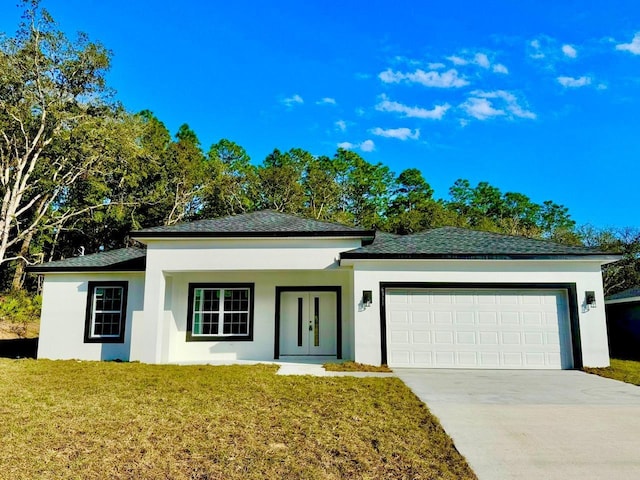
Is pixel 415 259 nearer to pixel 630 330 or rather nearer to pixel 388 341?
pixel 388 341

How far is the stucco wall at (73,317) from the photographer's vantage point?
11.8m

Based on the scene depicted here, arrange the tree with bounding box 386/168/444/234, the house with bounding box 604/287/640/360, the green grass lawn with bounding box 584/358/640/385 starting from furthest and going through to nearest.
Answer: the tree with bounding box 386/168/444/234
the house with bounding box 604/287/640/360
the green grass lawn with bounding box 584/358/640/385

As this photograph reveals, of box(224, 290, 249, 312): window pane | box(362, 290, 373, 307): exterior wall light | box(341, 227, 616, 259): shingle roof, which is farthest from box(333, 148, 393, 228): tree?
box(362, 290, 373, 307): exterior wall light

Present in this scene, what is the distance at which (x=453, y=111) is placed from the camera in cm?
2341

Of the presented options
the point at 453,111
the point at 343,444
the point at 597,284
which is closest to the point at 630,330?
the point at 597,284

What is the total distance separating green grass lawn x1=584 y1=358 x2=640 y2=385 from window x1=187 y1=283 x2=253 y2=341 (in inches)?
351

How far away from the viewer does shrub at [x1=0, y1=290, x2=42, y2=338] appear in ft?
61.6

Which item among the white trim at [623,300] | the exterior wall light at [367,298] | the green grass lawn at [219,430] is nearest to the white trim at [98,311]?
the green grass lawn at [219,430]

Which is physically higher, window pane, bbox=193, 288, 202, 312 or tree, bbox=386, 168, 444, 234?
tree, bbox=386, 168, 444, 234

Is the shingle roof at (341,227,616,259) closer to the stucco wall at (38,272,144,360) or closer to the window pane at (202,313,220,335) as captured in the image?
the window pane at (202,313,220,335)

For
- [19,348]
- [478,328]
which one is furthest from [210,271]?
[19,348]

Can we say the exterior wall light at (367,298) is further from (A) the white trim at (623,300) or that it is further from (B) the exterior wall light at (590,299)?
(A) the white trim at (623,300)

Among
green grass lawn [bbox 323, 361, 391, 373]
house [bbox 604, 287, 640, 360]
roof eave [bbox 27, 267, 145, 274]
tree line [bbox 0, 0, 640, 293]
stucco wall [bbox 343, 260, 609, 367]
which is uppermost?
tree line [bbox 0, 0, 640, 293]

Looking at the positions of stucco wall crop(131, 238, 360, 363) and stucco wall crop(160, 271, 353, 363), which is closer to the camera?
stucco wall crop(131, 238, 360, 363)
